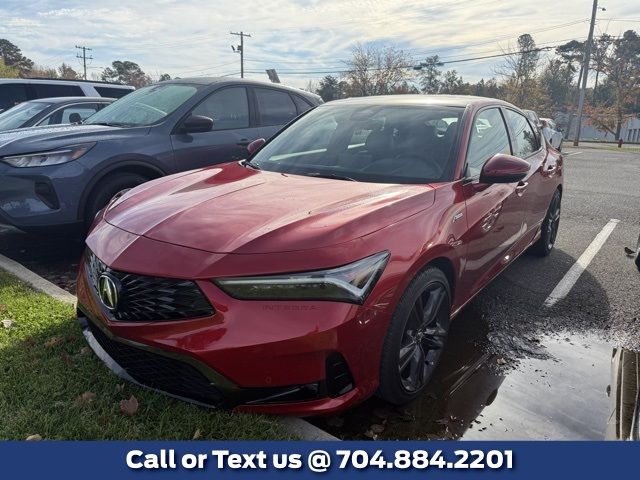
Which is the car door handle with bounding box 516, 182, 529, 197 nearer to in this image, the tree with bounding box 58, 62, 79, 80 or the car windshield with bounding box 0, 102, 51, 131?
the car windshield with bounding box 0, 102, 51, 131

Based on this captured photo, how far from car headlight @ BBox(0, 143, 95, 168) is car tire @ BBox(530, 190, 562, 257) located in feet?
14.8

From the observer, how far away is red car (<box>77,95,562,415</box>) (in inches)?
83.3

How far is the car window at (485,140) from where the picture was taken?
11.0 ft

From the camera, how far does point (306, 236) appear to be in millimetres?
2260

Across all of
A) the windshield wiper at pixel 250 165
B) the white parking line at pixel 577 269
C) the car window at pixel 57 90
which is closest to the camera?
the windshield wiper at pixel 250 165

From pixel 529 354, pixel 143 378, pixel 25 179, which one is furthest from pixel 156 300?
pixel 25 179

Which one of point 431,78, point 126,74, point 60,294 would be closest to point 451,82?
point 431,78

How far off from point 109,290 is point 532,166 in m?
3.63

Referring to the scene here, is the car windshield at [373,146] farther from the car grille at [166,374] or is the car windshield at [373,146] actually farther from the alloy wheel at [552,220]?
the alloy wheel at [552,220]

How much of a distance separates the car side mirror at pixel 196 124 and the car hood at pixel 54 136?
0.39 meters

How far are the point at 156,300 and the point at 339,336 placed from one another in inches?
32.0

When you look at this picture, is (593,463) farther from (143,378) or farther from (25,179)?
(25,179)

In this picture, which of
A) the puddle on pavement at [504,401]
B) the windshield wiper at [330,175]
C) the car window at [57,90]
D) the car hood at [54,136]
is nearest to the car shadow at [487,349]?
the puddle on pavement at [504,401]

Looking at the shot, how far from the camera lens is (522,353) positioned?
338 cm
